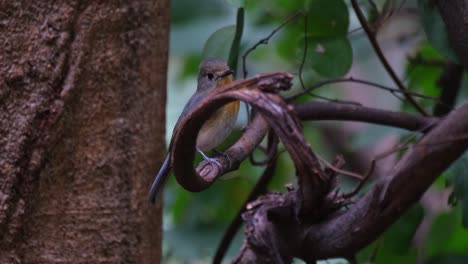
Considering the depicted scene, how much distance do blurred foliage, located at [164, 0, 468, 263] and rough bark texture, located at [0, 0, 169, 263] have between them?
0.23 m

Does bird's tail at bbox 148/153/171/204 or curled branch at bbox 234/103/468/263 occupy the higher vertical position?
curled branch at bbox 234/103/468/263

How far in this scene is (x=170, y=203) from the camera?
10.0 ft

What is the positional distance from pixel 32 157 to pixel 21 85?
17 cm

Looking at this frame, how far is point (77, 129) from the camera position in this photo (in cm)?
189

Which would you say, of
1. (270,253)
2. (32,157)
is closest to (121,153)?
(32,157)

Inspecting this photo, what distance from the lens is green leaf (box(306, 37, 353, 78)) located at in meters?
2.05

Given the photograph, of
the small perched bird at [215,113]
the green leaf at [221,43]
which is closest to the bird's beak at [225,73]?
the small perched bird at [215,113]

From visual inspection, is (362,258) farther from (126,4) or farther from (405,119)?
(126,4)

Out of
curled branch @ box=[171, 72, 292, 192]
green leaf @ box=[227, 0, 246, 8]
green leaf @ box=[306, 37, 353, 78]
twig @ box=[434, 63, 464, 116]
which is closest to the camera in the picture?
curled branch @ box=[171, 72, 292, 192]

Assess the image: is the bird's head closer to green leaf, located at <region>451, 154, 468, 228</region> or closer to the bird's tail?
the bird's tail

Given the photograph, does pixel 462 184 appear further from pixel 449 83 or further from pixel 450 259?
pixel 449 83

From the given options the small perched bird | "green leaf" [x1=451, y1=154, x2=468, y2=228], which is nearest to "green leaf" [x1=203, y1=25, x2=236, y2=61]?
the small perched bird

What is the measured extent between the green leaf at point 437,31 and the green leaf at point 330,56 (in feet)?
0.86

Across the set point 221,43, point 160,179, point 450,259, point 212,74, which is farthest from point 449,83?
point 160,179
